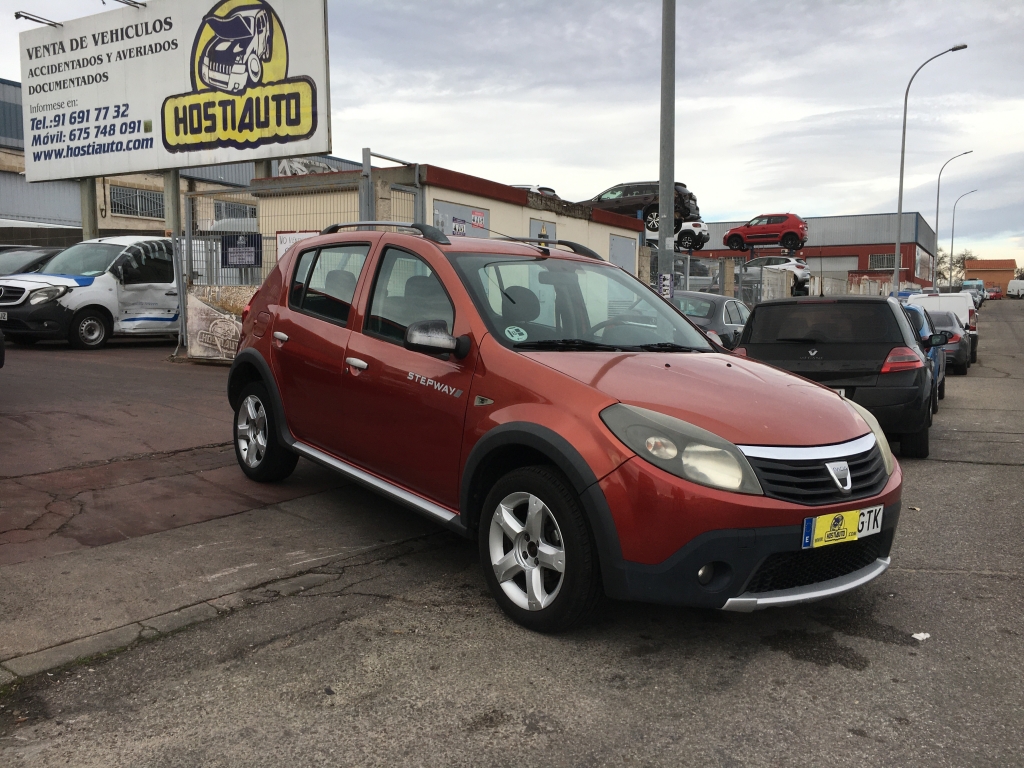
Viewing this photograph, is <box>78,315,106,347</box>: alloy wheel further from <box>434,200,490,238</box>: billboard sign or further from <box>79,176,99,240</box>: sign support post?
<box>434,200,490,238</box>: billboard sign

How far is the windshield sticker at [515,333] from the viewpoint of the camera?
155 inches

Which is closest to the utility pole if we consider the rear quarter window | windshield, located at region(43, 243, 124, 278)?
the rear quarter window

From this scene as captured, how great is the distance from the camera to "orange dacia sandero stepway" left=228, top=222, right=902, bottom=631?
3.15 metres

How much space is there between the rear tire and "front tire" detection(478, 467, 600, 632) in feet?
16.6

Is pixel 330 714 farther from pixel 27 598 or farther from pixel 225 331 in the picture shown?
pixel 225 331

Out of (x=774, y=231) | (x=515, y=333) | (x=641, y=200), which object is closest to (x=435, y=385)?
(x=515, y=333)

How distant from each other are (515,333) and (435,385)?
0.45m

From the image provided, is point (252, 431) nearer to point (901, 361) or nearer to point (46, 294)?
point (901, 361)

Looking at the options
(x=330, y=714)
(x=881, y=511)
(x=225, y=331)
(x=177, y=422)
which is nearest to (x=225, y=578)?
(x=330, y=714)

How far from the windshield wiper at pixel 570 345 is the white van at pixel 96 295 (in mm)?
12789

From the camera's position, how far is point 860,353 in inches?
293

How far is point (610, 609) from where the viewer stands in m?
3.82

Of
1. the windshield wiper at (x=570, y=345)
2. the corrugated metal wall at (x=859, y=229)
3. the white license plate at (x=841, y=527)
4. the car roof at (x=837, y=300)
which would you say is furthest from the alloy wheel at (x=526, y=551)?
the corrugated metal wall at (x=859, y=229)

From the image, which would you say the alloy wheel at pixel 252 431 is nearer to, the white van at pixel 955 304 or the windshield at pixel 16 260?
the windshield at pixel 16 260
